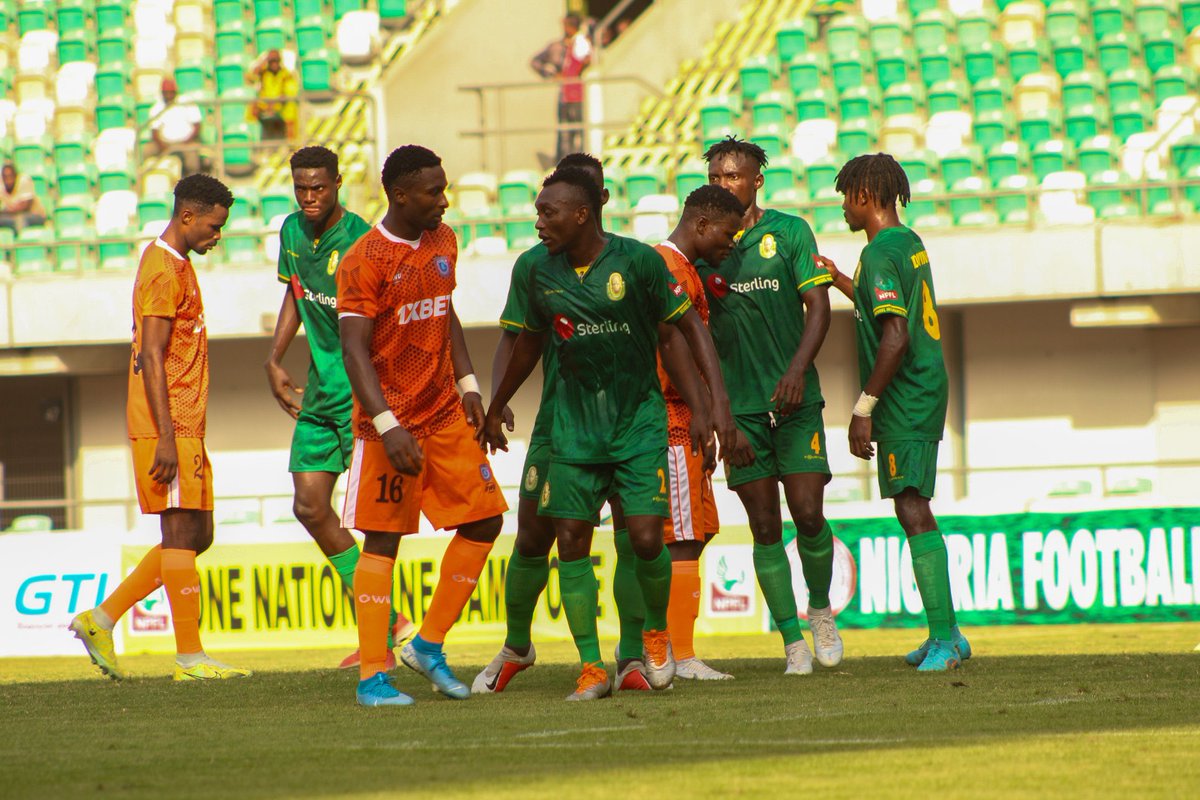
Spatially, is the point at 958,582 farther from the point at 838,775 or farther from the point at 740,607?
the point at 838,775

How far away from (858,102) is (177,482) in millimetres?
12826

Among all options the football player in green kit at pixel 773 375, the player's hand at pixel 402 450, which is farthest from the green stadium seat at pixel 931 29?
the player's hand at pixel 402 450

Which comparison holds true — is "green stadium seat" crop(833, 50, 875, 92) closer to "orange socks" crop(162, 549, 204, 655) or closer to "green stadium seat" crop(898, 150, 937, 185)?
"green stadium seat" crop(898, 150, 937, 185)

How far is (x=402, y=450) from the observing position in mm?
6707

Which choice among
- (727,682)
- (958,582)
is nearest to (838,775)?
(727,682)

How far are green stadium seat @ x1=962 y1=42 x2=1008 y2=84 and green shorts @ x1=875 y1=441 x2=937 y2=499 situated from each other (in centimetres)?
1244

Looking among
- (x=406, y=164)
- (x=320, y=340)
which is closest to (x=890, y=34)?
(x=320, y=340)

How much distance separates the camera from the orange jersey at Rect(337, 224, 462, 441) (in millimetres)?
7039

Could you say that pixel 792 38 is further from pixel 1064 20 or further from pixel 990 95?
pixel 1064 20

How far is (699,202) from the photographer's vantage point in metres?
7.91

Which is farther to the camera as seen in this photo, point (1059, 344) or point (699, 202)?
point (1059, 344)

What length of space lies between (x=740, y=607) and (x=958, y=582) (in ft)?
5.35

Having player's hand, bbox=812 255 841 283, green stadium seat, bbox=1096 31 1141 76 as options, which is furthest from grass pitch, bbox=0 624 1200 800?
green stadium seat, bbox=1096 31 1141 76

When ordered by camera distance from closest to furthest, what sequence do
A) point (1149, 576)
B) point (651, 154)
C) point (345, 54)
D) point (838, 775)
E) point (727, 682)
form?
point (838, 775), point (727, 682), point (1149, 576), point (651, 154), point (345, 54)
